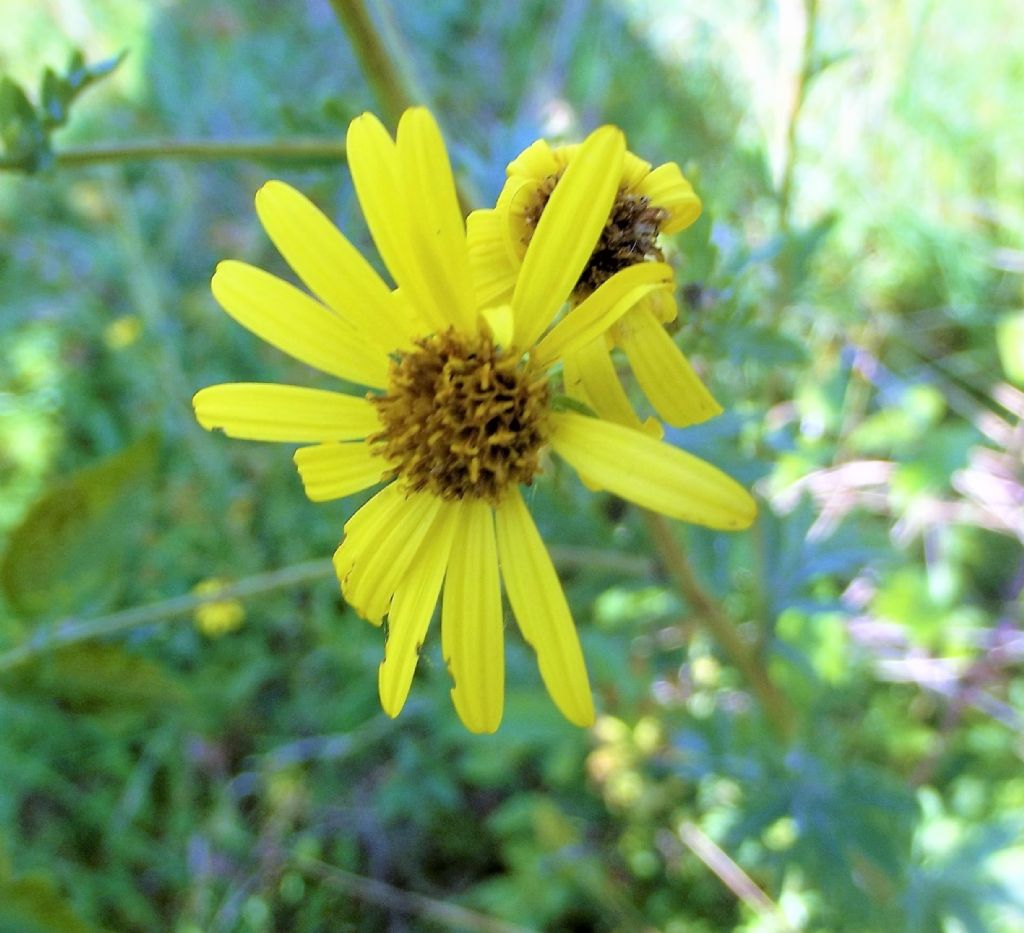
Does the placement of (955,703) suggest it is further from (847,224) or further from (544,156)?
(544,156)

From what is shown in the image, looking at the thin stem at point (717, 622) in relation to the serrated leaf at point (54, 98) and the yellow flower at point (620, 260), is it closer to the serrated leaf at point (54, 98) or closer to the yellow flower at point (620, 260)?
the yellow flower at point (620, 260)

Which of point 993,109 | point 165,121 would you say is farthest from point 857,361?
point 165,121

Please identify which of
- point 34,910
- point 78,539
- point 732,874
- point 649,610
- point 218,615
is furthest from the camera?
point 218,615

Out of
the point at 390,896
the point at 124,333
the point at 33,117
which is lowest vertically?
the point at 390,896

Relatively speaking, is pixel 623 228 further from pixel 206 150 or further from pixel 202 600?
pixel 202 600

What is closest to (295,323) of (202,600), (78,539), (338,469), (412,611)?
(338,469)

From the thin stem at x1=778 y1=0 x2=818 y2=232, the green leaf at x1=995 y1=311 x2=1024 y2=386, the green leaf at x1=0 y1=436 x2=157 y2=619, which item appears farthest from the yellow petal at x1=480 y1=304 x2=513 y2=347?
the green leaf at x1=995 y1=311 x2=1024 y2=386
